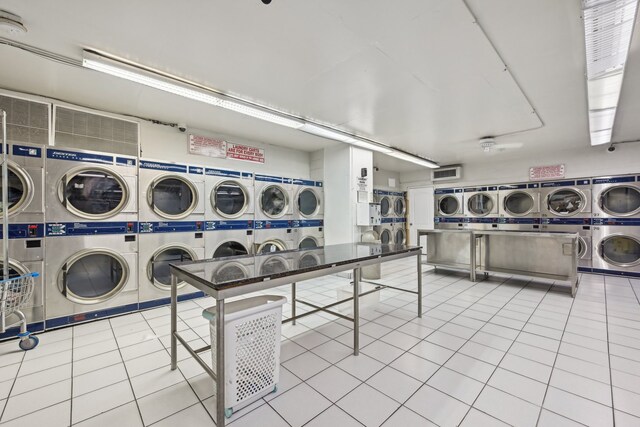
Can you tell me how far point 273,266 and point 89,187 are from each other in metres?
3.05

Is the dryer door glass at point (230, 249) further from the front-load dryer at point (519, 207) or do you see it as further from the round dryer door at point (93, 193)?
the front-load dryer at point (519, 207)

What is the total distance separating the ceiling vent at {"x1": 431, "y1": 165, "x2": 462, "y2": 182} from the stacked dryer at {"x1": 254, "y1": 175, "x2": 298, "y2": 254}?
5.27 metres

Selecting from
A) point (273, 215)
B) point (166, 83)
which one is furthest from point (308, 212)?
point (166, 83)

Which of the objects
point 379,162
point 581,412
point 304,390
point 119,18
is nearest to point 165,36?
point 119,18

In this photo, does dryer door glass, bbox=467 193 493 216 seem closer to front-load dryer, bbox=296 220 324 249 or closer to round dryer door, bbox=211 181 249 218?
front-load dryer, bbox=296 220 324 249

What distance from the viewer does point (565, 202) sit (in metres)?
6.46

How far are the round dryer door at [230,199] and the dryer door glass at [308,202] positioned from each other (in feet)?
4.72

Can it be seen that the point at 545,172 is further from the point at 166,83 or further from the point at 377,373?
the point at 166,83

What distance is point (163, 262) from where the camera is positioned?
412cm

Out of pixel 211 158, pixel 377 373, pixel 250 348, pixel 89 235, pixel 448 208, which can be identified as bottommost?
pixel 377 373

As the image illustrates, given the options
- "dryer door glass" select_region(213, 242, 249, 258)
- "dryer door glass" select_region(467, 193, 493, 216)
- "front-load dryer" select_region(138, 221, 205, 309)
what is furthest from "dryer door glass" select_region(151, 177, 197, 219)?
"dryer door glass" select_region(467, 193, 493, 216)

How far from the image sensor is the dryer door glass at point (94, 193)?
3316 millimetres

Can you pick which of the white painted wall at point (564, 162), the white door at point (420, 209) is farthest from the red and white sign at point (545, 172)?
the white door at point (420, 209)

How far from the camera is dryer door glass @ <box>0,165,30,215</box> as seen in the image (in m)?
2.95
